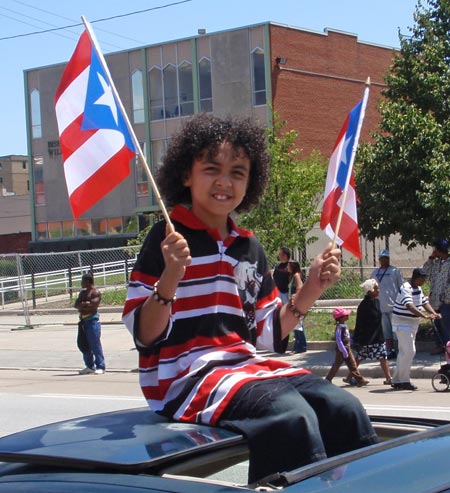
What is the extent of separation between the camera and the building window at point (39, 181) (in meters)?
49.0

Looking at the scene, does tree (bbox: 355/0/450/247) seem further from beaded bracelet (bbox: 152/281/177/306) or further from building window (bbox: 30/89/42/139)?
Result: building window (bbox: 30/89/42/139)

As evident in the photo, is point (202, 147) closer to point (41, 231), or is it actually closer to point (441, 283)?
point (441, 283)

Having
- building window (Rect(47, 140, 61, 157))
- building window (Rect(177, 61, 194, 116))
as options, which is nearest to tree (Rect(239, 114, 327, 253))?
building window (Rect(177, 61, 194, 116))

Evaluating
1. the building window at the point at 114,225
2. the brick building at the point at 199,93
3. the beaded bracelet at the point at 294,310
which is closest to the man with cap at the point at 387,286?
the beaded bracelet at the point at 294,310

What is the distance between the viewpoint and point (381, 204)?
15602 millimetres

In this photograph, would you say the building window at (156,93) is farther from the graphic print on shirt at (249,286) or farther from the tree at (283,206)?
the graphic print on shirt at (249,286)

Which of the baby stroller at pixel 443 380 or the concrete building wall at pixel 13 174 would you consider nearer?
the baby stroller at pixel 443 380

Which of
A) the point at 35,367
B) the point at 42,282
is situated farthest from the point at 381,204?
the point at 42,282

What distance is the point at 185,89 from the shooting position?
144 ft

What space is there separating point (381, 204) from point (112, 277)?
15.3m

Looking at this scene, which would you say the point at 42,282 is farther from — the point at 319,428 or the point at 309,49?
the point at 319,428

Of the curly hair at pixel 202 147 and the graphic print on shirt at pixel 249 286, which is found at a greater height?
the curly hair at pixel 202 147

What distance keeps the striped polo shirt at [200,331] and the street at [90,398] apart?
708cm

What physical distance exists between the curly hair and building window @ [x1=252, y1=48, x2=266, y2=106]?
125ft
